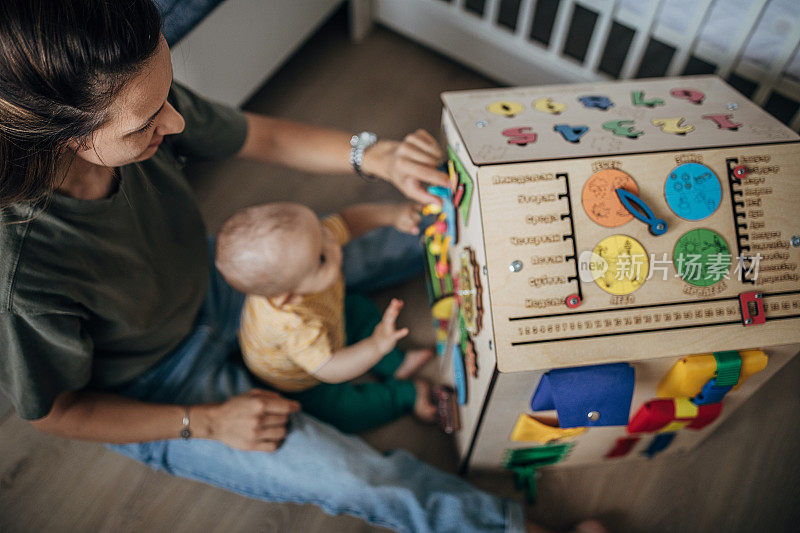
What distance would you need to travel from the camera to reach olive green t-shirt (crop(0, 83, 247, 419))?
0.63 meters

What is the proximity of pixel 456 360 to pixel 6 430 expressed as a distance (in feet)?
3.07

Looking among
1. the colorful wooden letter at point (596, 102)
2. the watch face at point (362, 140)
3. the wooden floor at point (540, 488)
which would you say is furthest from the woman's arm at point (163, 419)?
the colorful wooden letter at point (596, 102)

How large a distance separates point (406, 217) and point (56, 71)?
0.71 m

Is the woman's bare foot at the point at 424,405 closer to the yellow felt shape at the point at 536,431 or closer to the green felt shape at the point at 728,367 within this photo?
the yellow felt shape at the point at 536,431

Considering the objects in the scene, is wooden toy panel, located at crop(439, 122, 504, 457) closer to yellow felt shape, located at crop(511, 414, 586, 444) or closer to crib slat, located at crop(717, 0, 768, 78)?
yellow felt shape, located at crop(511, 414, 586, 444)

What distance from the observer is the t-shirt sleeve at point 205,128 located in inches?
32.6

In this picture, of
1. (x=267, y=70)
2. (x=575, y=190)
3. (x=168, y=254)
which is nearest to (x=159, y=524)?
(x=168, y=254)

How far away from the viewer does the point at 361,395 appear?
1094mm

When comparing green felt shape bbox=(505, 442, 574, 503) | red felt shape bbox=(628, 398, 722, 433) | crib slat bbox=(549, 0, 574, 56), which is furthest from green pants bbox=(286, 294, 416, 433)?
crib slat bbox=(549, 0, 574, 56)

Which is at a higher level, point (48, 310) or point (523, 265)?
point (523, 265)

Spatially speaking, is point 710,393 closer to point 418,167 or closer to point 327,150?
point 418,167

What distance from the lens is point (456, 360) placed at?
0.94m

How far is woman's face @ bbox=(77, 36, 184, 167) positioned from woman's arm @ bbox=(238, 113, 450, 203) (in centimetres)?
39

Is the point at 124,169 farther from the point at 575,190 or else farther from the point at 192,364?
the point at 575,190
